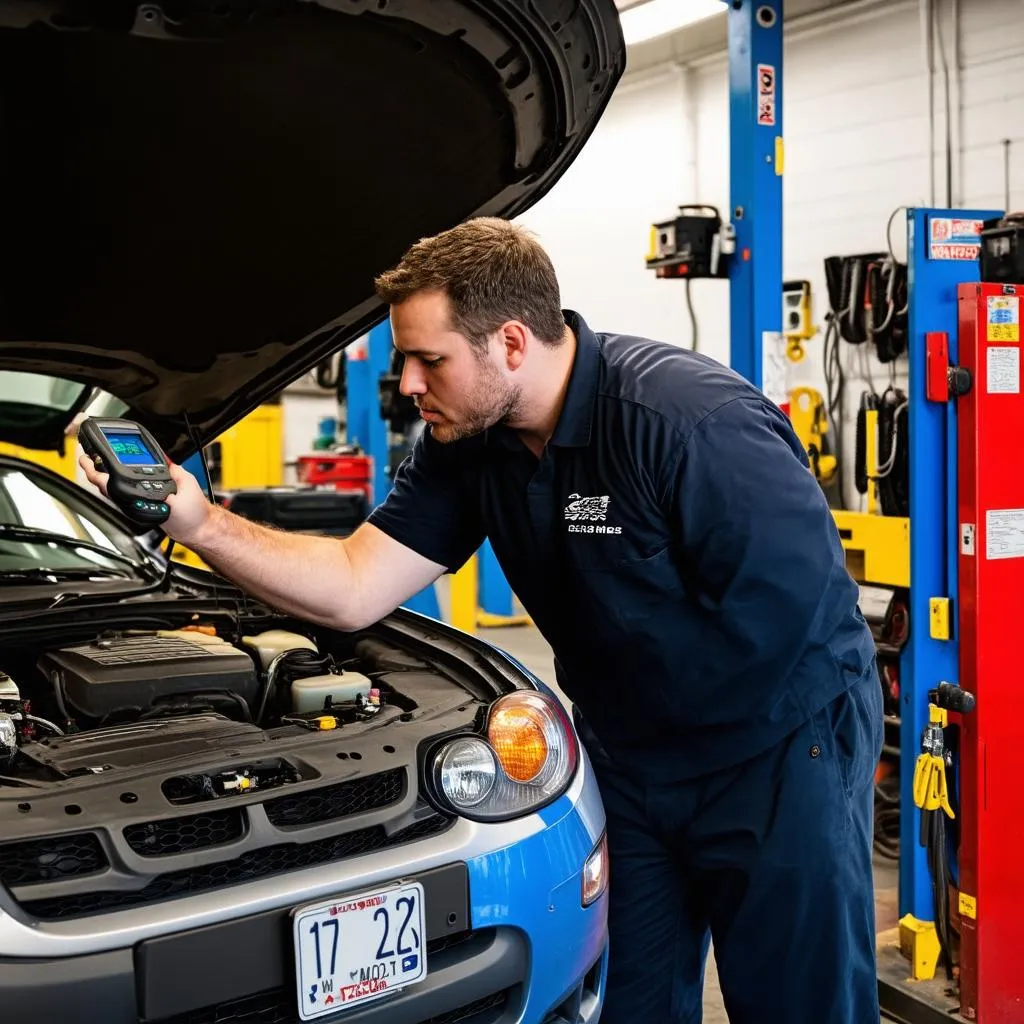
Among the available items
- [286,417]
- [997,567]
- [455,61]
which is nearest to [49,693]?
[455,61]

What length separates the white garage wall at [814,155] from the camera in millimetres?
5605

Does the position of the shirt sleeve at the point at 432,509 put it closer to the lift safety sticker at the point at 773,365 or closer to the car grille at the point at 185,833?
the car grille at the point at 185,833

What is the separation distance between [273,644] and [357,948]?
2.87 feet

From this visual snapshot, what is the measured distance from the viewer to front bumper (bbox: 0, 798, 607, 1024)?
135cm

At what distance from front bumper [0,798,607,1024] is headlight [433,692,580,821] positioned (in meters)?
0.04

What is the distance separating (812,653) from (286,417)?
1079 centimetres

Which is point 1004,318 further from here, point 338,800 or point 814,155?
point 814,155

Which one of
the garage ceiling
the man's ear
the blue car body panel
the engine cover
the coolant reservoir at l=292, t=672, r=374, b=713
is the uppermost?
the garage ceiling

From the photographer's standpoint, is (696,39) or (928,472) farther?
(696,39)

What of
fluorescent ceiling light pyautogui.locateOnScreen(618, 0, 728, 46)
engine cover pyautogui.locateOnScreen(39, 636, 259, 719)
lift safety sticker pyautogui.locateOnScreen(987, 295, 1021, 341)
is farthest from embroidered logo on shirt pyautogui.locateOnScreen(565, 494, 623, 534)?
fluorescent ceiling light pyautogui.locateOnScreen(618, 0, 728, 46)

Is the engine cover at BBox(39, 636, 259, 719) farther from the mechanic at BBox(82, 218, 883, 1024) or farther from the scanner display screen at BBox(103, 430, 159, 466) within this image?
the scanner display screen at BBox(103, 430, 159, 466)

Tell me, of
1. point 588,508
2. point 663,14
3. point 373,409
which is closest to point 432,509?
point 588,508

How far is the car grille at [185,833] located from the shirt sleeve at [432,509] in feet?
2.10

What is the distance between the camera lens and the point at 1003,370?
249 cm
